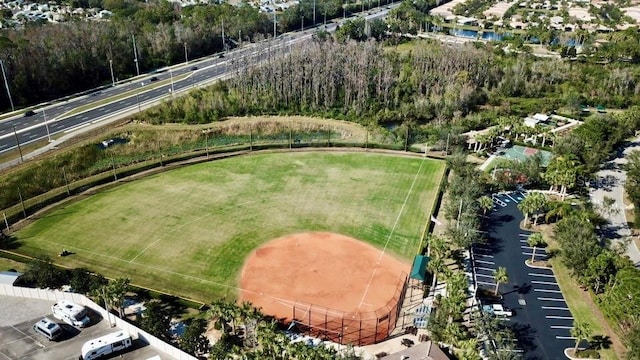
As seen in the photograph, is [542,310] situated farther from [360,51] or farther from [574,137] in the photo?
[360,51]

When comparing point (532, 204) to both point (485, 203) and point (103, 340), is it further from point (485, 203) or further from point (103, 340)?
point (103, 340)

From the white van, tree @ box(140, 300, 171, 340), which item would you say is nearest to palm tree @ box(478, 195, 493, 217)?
tree @ box(140, 300, 171, 340)

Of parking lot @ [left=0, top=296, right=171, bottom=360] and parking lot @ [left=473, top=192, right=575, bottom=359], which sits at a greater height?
parking lot @ [left=0, top=296, right=171, bottom=360]

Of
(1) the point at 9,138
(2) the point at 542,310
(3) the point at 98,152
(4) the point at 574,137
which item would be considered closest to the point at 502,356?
(2) the point at 542,310

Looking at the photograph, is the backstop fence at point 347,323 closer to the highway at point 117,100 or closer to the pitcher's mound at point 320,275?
the pitcher's mound at point 320,275

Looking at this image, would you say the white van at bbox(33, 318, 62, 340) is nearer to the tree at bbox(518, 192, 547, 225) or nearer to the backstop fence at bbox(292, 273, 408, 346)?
the backstop fence at bbox(292, 273, 408, 346)

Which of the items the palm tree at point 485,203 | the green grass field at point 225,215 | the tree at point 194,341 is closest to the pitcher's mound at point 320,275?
the green grass field at point 225,215

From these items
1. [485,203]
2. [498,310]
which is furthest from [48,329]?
[485,203]
